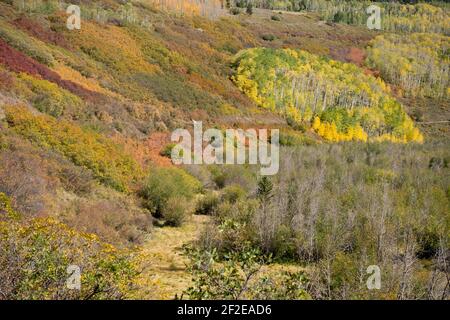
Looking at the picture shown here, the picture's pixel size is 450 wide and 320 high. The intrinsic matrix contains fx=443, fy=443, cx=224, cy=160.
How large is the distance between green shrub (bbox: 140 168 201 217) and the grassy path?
41.9 inches

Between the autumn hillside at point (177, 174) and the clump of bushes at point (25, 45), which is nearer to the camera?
the autumn hillside at point (177, 174)

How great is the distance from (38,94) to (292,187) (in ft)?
38.1

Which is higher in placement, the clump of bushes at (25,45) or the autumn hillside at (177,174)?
the clump of bushes at (25,45)

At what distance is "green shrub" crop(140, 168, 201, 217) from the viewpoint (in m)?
15.3

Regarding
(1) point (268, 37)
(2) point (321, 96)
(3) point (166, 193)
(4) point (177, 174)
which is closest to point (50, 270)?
(3) point (166, 193)

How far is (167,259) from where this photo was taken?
1173 cm

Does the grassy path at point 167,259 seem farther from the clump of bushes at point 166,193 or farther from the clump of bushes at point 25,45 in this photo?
the clump of bushes at point 25,45

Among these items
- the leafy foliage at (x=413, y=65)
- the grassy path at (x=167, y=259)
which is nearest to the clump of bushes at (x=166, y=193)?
the grassy path at (x=167, y=259)

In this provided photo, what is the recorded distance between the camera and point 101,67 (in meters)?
33.3

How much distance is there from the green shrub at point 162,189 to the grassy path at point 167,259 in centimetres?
106

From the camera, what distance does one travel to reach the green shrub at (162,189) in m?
15.3

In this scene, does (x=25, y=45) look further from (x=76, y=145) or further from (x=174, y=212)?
(x=174, y=212)

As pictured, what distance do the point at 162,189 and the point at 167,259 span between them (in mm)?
4118
